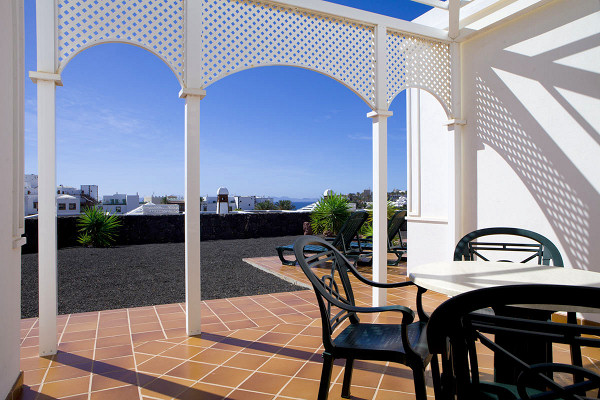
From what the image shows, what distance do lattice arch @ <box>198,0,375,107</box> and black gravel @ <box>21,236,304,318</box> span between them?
2.66 metres

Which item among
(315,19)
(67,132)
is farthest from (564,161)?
(67,132)

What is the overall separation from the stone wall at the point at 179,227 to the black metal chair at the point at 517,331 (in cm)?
970

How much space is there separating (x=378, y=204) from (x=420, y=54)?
1.81 meters

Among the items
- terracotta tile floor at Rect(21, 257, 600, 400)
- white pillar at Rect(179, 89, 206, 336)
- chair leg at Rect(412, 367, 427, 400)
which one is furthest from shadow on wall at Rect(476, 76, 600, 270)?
white pillar at Rect(179, 89, 206, 336)

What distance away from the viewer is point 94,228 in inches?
364

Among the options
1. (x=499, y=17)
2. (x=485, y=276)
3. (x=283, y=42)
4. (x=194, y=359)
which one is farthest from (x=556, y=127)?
(x=194, y=359)

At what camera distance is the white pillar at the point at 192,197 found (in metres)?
3.21

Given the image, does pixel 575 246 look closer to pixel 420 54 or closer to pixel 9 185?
pixel 420 54

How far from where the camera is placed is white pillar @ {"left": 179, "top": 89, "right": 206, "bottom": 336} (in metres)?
3.21

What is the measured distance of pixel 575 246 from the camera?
346cm

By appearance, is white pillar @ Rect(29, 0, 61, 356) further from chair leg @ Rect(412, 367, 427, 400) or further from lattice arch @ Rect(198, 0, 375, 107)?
chair leg @ Rect(412, 367, 427, 400)

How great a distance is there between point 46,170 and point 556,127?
4.33 m

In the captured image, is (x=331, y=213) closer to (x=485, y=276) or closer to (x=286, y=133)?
(x=485, y=276)

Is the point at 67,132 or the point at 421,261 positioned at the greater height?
the point at 67,132
